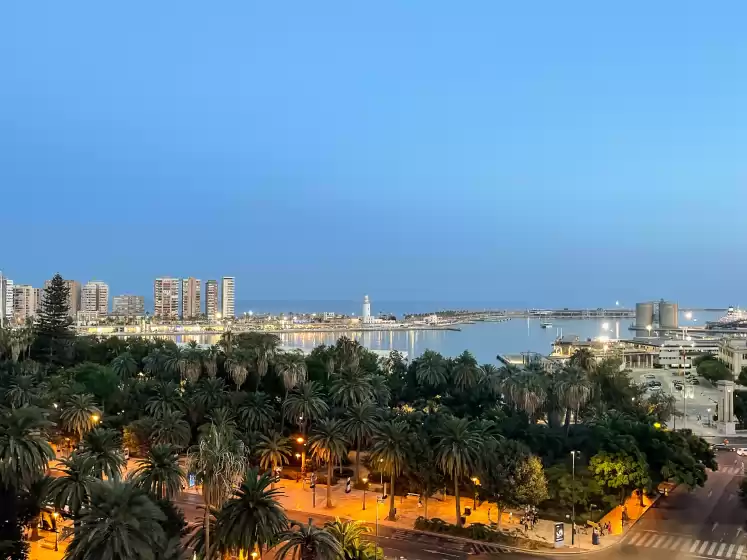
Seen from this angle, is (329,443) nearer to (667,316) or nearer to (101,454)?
(101,454)

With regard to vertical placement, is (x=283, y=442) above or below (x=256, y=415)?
below

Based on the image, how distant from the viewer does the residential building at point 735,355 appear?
3115 inches

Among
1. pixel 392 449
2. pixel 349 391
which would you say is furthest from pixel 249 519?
pixel 349 391

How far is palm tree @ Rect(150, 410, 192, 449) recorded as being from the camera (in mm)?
35781

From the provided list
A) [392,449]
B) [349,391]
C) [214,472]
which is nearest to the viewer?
[214,472]

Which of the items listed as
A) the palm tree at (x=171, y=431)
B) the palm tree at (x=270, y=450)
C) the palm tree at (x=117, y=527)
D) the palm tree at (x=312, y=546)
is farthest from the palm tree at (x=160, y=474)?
the palm tree at (x=171, y=431)

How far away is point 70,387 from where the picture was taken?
42.2 metres

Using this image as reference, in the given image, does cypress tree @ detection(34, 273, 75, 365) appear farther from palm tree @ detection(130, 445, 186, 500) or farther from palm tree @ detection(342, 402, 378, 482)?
palm tree @ detection(130, 445, 186, 500)

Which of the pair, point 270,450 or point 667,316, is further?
point 667,316

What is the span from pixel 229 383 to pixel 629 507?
33.3 meters

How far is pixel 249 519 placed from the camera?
19.5 metres

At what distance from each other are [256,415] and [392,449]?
12456 mm

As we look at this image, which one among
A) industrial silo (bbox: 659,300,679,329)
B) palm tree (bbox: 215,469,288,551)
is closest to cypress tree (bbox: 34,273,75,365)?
palm tree (bbox: 215,469,288,551)

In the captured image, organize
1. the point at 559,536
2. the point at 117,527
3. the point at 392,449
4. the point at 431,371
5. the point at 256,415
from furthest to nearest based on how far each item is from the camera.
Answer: the point at 431,371 → the point at 256,415 → the point at 392,449 → the point at 559,536 → the point at 117,527
